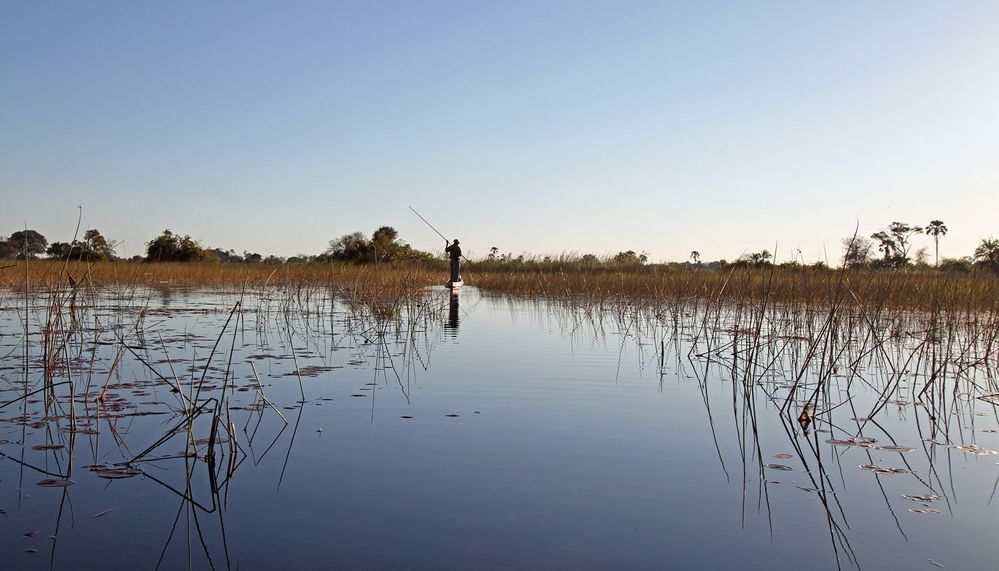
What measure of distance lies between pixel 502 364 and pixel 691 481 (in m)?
3.52

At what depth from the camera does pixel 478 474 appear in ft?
10.6

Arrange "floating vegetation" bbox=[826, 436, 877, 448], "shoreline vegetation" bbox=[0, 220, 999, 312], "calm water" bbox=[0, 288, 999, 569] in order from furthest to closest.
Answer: "shoreline vegetation" bbox=[0, 220, 999, 312] < "floating vegetation" bbox=[826, 436, 877, 448] < "calm water" bbox=[0, 288, 999, 569]

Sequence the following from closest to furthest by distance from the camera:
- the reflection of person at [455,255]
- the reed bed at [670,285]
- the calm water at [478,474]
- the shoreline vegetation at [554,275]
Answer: the calm water at [478,474] < the shoreline vegetation at [554,275] < the reed bed at [670,285] < the reflection of person at [455,255]

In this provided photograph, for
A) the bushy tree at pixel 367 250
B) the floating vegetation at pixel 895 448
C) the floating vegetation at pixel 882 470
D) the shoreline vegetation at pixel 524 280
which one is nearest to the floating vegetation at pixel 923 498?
the floating vegetation at pixel 882 470

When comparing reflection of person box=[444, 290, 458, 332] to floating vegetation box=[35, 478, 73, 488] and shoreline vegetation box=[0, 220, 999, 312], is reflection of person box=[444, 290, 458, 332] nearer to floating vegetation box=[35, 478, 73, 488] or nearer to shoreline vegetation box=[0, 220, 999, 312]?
shoreline vegetation box=[0, 220, 999, 312]

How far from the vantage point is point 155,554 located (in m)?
2.30

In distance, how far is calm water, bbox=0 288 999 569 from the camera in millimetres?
2418

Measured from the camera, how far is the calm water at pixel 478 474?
95.2 inches

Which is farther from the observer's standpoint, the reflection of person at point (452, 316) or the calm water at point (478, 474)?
the reflection of person at point (452, 316)

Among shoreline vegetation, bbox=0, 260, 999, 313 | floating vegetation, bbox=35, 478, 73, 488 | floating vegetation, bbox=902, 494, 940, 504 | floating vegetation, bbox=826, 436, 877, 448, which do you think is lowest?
floating vegetation, bbox=902, 494, 940, 504

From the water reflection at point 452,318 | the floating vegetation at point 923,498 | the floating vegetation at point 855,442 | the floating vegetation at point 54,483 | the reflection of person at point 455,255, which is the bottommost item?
the floating vegetation at point 923,498

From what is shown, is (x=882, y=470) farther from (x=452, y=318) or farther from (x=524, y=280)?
(x=524, y=280)

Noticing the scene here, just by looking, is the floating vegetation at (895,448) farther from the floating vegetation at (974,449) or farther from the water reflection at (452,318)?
the water reflection at (452,318)

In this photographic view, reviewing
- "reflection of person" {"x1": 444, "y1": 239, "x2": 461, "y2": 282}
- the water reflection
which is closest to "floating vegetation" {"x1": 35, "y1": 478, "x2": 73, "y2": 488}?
the water reflection
